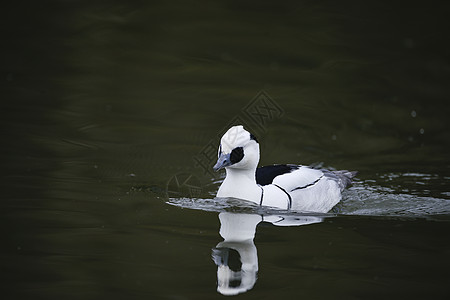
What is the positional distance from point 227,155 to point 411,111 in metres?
6.16

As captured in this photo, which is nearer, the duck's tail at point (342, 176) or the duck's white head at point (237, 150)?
the duck's white head at point (237, 150)

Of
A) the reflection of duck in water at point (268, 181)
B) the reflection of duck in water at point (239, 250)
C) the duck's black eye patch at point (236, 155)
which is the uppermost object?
the duck's black eye patch at point (236, 155)

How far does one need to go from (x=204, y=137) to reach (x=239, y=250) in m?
4.65

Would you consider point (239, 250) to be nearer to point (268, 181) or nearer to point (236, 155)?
point (236, 155)

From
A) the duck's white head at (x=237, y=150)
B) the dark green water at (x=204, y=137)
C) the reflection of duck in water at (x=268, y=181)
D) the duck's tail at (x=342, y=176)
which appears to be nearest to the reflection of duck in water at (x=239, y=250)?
the dark green water at (x=204, y=137)

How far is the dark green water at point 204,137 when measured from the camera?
19.1 ft

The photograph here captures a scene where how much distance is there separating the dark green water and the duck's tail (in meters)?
0.35

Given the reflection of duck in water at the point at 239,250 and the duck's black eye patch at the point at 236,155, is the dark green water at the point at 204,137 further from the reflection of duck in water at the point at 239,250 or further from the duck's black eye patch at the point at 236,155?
the duck's black eye patch at the point at 236,155

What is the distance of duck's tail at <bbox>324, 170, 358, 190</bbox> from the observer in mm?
9016

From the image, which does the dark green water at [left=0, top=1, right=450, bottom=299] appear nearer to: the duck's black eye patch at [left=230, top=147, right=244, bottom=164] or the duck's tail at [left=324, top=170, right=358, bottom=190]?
the duck's tail at [left=324, top=170, right=358, bottom=190]

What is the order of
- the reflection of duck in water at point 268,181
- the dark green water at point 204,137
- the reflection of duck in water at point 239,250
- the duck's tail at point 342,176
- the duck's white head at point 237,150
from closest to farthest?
the reflection of duck in water at point 239,250 < the dark green water at point 204,137 < the duck's white head at point 237,150 < the reflection of duck in water at point 268,181 < the duck's tail at point 342,176

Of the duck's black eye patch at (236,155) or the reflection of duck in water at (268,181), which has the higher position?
the duck's black eye patch at (236,155)

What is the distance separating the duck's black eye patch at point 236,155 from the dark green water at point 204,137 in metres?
0.54

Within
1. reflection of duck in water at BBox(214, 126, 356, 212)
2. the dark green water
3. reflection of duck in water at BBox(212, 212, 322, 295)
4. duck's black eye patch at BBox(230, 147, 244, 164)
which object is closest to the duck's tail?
reflection of duck in water at BBox(214, 126, 356, 212)
